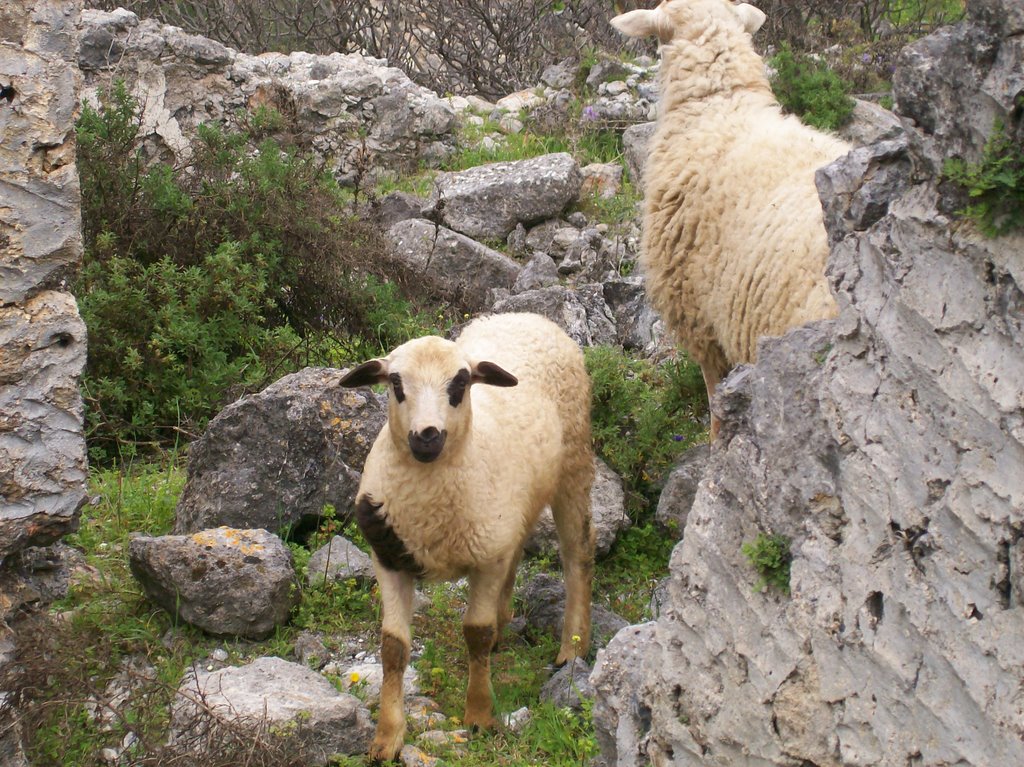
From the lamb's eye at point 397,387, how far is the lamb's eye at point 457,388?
6.9 inches

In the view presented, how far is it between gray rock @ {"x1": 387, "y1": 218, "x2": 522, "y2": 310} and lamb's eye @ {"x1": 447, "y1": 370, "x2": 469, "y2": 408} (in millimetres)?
4058

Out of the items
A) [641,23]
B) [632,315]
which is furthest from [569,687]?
[632,315]

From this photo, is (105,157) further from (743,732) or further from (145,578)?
(743,732)

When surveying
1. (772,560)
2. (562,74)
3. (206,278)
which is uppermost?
(772,560)

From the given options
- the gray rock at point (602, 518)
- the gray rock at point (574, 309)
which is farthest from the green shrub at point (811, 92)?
the gray rock at point (602, 518)

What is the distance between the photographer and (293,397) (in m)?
6.21

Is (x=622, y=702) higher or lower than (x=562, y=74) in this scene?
higher

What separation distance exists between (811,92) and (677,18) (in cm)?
378

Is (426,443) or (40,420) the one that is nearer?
(40,420)

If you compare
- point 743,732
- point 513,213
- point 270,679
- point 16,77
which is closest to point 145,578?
point 270,679

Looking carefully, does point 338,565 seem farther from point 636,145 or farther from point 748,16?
point 636,145

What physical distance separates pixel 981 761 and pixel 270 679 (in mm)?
2775

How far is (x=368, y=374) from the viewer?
4785 millimetres

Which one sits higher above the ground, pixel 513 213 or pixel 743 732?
pixel 743 732
